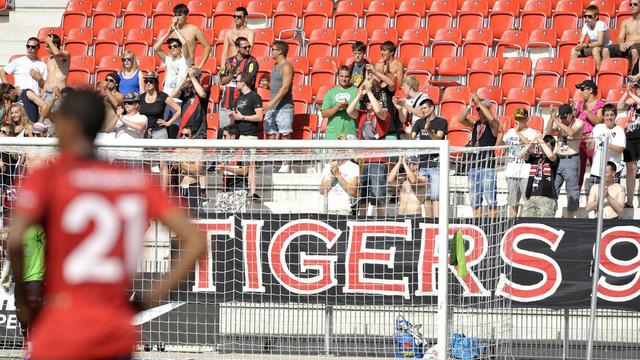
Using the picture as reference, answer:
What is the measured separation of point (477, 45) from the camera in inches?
659

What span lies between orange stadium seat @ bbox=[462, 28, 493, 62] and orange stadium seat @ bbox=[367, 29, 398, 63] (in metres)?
1.08

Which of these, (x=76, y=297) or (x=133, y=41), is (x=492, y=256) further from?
(x=133, y=41)

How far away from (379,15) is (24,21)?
5.97m

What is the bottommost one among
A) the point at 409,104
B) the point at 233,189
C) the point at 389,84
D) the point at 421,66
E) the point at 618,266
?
the point at 618,266

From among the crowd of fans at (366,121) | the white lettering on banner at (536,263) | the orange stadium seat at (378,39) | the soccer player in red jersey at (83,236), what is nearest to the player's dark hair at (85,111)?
the soccer player in red jersey at (83,236)

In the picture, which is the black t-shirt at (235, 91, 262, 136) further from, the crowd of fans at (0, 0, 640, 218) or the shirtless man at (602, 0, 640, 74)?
the shirtless man at (602, 0, 640, 74)

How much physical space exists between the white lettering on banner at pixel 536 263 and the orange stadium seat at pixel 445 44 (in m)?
6.06

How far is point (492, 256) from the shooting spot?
35.6 ft

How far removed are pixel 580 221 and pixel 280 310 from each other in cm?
302

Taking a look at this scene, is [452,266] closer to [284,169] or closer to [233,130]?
[284,169]

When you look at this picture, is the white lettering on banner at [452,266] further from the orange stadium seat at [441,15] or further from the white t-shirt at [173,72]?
the orange stadium seat at [441,15]

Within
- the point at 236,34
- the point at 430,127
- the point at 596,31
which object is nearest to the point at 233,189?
the point at 430,127

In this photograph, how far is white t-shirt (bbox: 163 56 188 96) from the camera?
15172mm

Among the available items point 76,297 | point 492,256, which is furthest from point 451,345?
point 76,297
